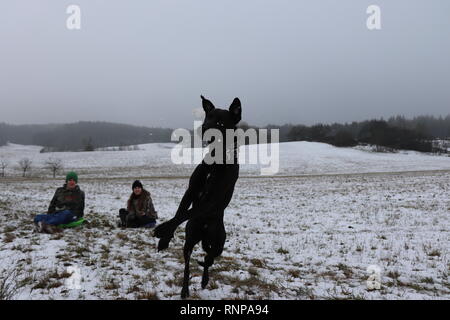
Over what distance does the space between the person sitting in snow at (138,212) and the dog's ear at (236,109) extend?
19.9 ft

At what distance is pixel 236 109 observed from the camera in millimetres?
4016

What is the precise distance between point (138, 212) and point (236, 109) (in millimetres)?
6514

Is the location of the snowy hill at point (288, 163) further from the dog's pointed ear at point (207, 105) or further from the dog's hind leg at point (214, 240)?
the dog's pointed ear at point (207, 105)

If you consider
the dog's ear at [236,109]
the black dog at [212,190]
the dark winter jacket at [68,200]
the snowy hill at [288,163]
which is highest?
the dog's ear at [236,109]

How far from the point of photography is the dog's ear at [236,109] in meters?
3.96

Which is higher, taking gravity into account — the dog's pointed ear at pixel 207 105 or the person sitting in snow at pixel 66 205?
the dog's pointed ear at pixel 207 105

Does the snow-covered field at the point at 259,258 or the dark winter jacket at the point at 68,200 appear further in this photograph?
the dark winter jacket at the point at 68,200

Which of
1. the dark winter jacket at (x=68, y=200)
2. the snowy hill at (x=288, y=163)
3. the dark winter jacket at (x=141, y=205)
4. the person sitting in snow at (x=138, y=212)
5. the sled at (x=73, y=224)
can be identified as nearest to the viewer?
→ the sled at (x=73, y=224)

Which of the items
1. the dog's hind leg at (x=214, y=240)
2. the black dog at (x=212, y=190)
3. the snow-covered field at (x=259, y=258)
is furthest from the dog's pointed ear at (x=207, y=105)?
the snow-covered field at (x=259, y=258)

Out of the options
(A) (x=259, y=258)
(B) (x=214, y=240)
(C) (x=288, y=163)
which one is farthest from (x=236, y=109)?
(C) (x=288, y=163)

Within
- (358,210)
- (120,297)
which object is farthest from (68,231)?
(358,210)

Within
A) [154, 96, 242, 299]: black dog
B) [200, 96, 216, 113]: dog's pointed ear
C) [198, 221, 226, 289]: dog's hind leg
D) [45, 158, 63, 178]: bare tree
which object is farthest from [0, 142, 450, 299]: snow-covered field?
[45, 158, 63, 178]: bare tree
